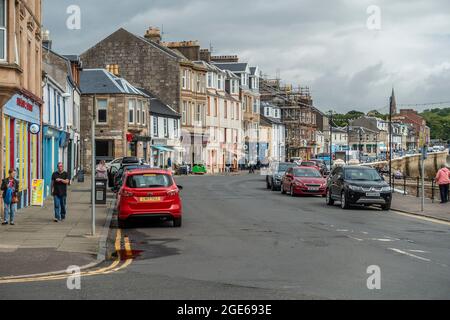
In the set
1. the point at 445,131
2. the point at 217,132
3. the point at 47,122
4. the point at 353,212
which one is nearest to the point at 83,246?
the point at 353,212

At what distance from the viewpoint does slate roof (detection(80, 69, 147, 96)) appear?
6175 centimetres

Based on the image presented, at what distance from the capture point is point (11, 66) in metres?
20.5

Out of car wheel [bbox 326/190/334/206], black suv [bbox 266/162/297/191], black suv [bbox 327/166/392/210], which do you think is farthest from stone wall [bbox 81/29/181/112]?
black suv [bbox 327/166/392/210]

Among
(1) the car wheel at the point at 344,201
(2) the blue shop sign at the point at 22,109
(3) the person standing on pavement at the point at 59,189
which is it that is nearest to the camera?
(3) the person standing on pavement at the point at 59,189

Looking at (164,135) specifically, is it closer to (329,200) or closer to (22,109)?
(329,200)

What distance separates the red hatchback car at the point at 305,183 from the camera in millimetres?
36312

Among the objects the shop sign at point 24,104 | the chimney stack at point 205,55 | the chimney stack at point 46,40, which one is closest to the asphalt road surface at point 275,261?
the shop sign at point 24,104

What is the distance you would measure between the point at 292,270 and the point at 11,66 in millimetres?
11554

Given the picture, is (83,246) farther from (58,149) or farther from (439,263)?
(58,149)

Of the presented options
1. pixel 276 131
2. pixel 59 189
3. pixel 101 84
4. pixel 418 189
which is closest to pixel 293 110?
pixel 276 131

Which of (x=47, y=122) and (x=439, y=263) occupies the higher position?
(x=47, y=122)

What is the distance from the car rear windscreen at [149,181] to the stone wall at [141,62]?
54.0 metres

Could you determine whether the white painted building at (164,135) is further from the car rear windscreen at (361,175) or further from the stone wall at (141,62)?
the car rear windscreen at (361,175)
